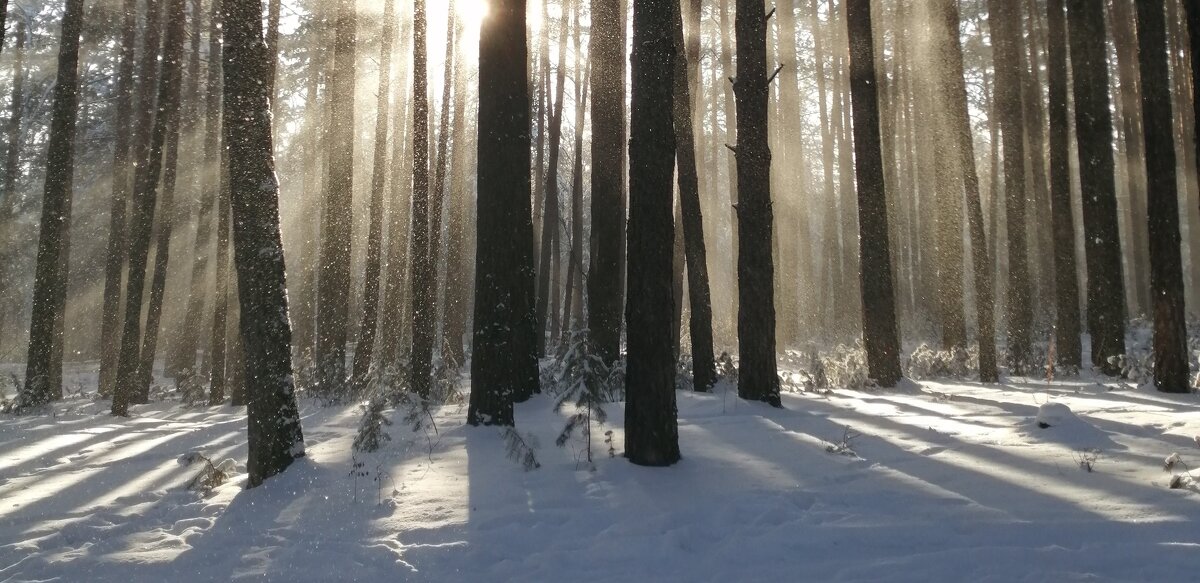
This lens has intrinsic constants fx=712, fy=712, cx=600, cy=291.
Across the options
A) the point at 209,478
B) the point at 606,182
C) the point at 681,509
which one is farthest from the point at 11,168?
the point at 681,509

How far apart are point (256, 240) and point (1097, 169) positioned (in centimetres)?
1148

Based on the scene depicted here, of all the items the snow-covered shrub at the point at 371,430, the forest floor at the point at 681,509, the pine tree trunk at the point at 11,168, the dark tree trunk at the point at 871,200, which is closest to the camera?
the forest floor at the point at 681,509

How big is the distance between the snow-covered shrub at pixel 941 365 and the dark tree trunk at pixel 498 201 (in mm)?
8973

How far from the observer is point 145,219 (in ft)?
40.2

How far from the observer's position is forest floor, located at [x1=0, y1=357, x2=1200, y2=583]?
3801mm

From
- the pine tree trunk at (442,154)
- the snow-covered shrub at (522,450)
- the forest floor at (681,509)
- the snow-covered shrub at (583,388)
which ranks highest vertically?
the pine tree trunk at (442,154)

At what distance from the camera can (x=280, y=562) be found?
13.9ft

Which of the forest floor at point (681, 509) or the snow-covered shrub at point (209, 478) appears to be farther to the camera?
the snow-covered shrub at point (209, 478)

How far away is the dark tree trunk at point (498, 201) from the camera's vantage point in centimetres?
705

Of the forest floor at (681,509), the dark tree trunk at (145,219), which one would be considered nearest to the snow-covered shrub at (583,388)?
the forest floor at (681,509)

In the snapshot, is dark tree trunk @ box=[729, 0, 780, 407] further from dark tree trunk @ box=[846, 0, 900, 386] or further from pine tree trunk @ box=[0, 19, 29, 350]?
pine tree trunk @ box=[0, 19, 29, 350]

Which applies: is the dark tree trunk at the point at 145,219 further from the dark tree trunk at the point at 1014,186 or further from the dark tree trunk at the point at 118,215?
the dark tree trunk at the point at 1014,186

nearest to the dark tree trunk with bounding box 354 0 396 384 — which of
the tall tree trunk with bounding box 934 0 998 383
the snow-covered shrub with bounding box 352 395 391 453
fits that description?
the snow-covered shrub with bounding box 352 395 391 453

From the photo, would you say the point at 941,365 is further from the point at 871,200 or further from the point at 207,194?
the point at 207,194
